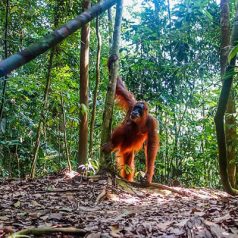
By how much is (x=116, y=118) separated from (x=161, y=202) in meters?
4.53

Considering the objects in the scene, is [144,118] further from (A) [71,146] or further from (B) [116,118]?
(A) [71,146]

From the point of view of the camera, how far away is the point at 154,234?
250 centimetres

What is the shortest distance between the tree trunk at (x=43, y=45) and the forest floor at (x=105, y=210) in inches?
49.6

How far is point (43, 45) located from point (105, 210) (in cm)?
241

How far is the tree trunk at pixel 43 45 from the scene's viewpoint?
1452 mm

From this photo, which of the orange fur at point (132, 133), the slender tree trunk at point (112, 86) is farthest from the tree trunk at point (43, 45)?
the orange fur at point (132, 133)


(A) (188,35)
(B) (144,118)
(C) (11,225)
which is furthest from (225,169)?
(A) (188,35)

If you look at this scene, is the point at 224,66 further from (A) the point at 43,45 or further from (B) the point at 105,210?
(A) the point at 43,45

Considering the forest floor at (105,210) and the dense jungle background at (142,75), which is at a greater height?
the dense jungle background at (142,75)

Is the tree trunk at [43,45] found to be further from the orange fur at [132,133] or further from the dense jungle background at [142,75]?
the dense jungle background at [142,75]

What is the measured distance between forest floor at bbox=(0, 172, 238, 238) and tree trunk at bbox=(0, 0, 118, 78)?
1259mm

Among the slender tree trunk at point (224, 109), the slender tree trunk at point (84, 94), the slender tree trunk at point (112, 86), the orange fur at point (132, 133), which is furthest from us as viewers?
the orange fur at point (132, 133)

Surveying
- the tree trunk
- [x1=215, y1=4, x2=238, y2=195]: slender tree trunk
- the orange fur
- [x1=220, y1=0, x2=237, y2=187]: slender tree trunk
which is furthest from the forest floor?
the tree trunk

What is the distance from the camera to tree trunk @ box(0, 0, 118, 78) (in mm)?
1452
